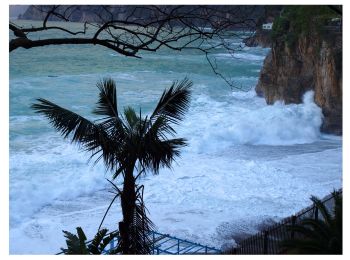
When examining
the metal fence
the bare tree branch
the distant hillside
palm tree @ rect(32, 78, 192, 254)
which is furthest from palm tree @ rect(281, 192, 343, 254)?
the distant hillside

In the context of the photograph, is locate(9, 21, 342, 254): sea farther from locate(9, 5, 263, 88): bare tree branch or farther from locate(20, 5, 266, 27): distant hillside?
locate(9, 5, 263, 88): bare tree branch

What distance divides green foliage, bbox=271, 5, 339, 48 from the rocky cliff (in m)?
0.16

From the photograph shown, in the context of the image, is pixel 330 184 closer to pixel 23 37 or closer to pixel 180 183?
pixel 180 183

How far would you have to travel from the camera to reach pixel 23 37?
3.74m

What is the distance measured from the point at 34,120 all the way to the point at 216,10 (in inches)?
752

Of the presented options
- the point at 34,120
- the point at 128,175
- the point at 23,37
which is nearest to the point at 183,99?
the point at 128,175

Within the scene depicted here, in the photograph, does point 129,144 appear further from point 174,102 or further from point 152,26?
point 152,26

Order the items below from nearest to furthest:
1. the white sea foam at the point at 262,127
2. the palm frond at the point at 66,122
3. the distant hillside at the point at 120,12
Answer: the distant hillside at the point at 120,12 < the palm frond at the point at 66,122 < the white sea foam at the point at 262,127

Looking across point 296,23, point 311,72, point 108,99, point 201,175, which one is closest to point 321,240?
point 108,99

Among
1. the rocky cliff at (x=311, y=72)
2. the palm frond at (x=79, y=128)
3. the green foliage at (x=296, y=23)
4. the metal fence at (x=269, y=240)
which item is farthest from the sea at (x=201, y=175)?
the green foliage at (x=296, y=23)

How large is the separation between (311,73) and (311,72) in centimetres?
5

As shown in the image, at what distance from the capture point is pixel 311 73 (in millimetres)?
20703

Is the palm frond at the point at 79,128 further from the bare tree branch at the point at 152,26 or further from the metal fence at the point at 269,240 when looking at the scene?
the metal fence at the point at 269,240

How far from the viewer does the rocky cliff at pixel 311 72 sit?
1825 cm
